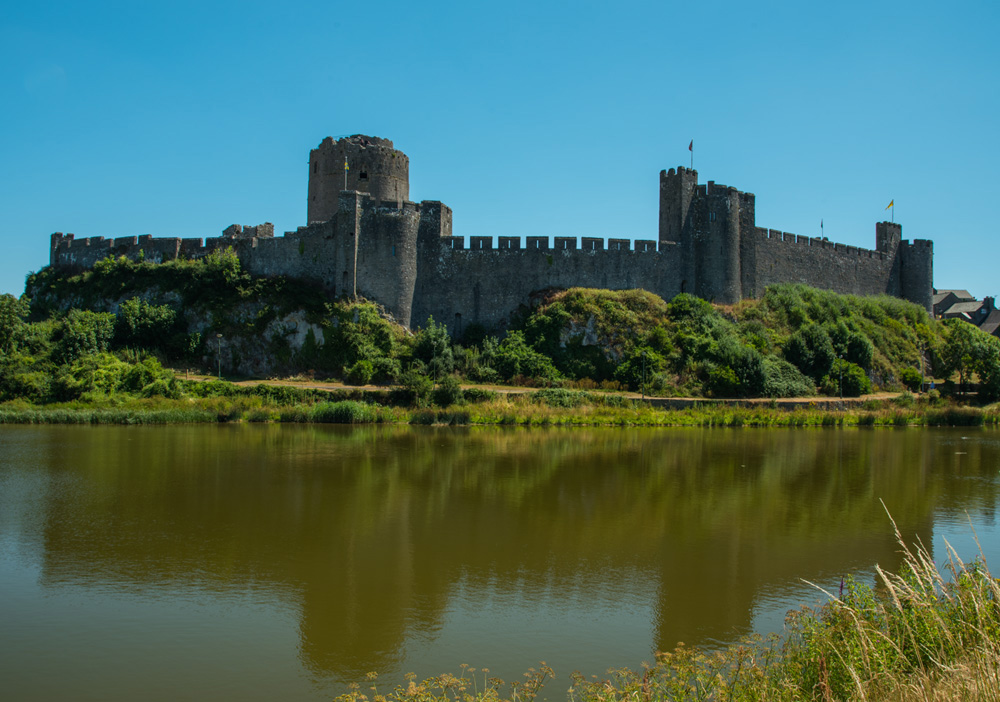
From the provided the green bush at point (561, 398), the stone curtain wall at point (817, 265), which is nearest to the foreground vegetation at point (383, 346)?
the green bush at point (561, 398)

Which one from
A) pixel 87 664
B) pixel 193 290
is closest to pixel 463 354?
pixel 193 290

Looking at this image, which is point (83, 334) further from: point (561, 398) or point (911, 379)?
point (911, 379)

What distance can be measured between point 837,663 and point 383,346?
2232 centimetres

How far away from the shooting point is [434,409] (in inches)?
930

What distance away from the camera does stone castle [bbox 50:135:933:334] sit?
90.1 feet

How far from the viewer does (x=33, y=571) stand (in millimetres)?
7840

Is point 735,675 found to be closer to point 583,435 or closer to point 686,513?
point 686,513

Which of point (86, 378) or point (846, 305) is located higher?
point (846, 305)

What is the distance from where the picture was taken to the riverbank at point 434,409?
22297 mm

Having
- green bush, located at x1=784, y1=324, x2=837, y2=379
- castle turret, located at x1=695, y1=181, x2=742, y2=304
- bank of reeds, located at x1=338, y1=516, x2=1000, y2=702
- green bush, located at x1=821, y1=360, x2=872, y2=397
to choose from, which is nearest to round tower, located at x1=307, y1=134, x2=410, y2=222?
castle turret, located at x1=695, y1=181, x2=742, y2=304

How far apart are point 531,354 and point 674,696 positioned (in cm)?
2202

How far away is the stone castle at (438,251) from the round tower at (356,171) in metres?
0.04

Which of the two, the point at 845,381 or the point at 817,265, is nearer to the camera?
the point at 845,381

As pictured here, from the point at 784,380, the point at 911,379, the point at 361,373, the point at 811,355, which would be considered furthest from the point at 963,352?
the point at 361,373
